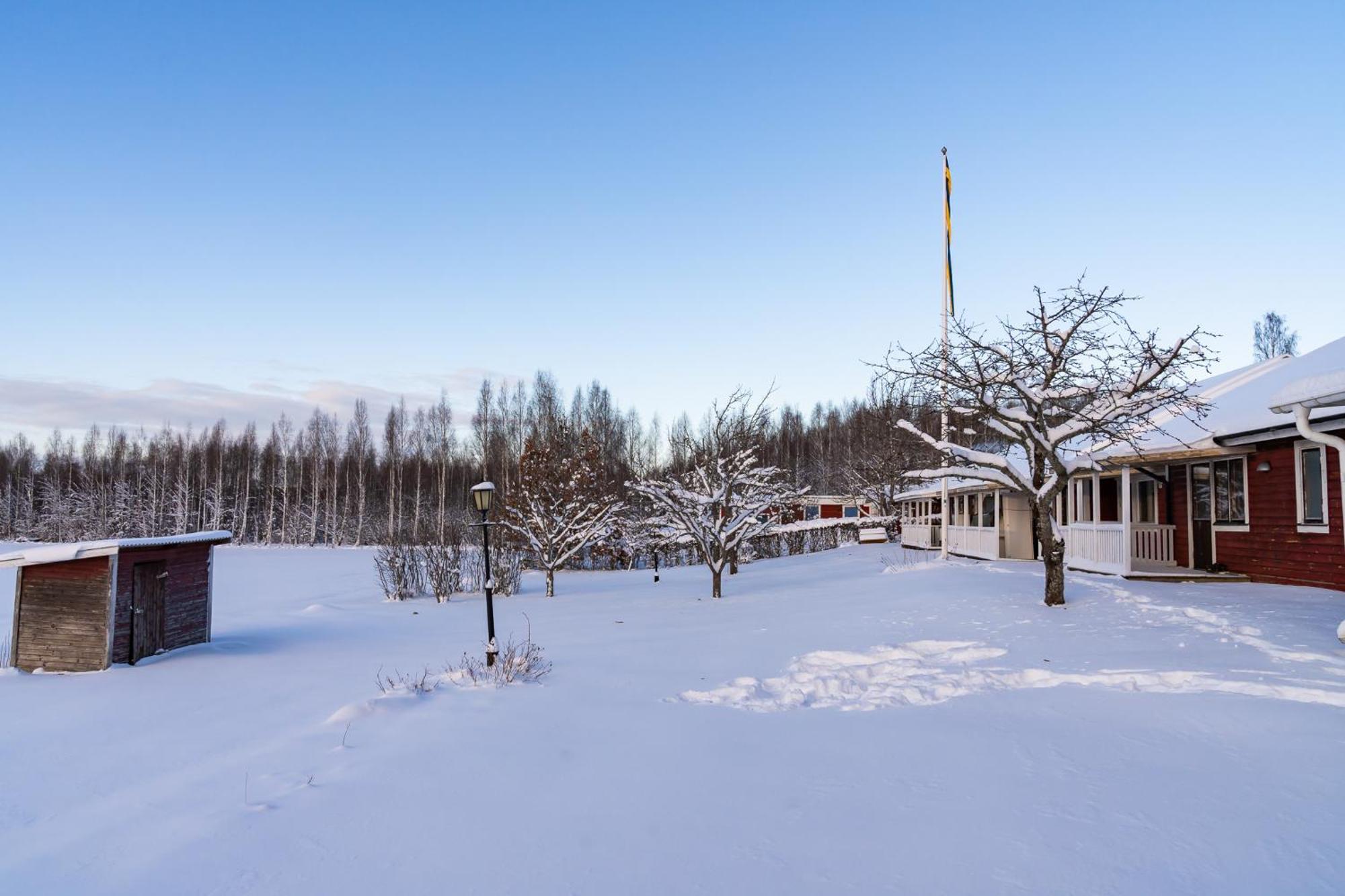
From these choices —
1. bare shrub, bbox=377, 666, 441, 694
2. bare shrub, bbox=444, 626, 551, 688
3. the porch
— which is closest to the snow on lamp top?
bare shrub, bbox=444, 626, 551, 688

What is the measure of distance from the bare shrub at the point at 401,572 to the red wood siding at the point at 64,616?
10.3m

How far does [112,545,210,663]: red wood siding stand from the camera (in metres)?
10.2

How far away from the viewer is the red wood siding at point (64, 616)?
10.0 metres

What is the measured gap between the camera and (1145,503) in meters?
16.3

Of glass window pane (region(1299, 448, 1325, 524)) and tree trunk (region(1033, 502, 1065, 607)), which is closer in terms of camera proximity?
tree trunk (region(1033, 502, 1065, 607))

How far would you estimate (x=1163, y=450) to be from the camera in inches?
523

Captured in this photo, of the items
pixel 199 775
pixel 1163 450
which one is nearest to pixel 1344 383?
pixel 1163 450

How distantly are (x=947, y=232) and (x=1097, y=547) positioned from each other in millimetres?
8855

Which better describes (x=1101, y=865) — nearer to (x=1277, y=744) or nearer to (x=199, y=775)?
(x=1277, y=744)

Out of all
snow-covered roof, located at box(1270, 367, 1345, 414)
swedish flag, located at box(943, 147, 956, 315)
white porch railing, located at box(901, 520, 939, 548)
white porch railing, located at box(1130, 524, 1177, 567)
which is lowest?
white porch railing, located at box(901, 520, 939, 548)

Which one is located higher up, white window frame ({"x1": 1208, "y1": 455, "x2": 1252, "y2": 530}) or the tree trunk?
white window frame ({"x1": 1208, "y1": 455, "x2": 1252, "y2": 530})

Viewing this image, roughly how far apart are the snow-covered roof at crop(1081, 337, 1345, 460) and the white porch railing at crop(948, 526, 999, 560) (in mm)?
5955

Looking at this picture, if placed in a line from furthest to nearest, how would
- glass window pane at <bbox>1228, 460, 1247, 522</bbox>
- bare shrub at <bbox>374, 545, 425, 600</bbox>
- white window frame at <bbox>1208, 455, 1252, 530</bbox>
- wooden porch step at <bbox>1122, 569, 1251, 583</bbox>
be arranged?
bare shrub at <bbox>374, 545, 425, 600</bbox>, glass window pane at <bbox>1228, 460, 1247, 522</bbox>, white window frame at <bbox>1208, 455, 1252, 530</bbox>, wooden porch step at <bbox>1122, 569, 1251, 583</bbox>

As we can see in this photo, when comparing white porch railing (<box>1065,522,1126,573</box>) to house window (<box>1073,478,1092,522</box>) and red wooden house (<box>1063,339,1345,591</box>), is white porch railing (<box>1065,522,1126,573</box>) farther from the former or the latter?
house window (<box>1073,478,1092,522</box>)
